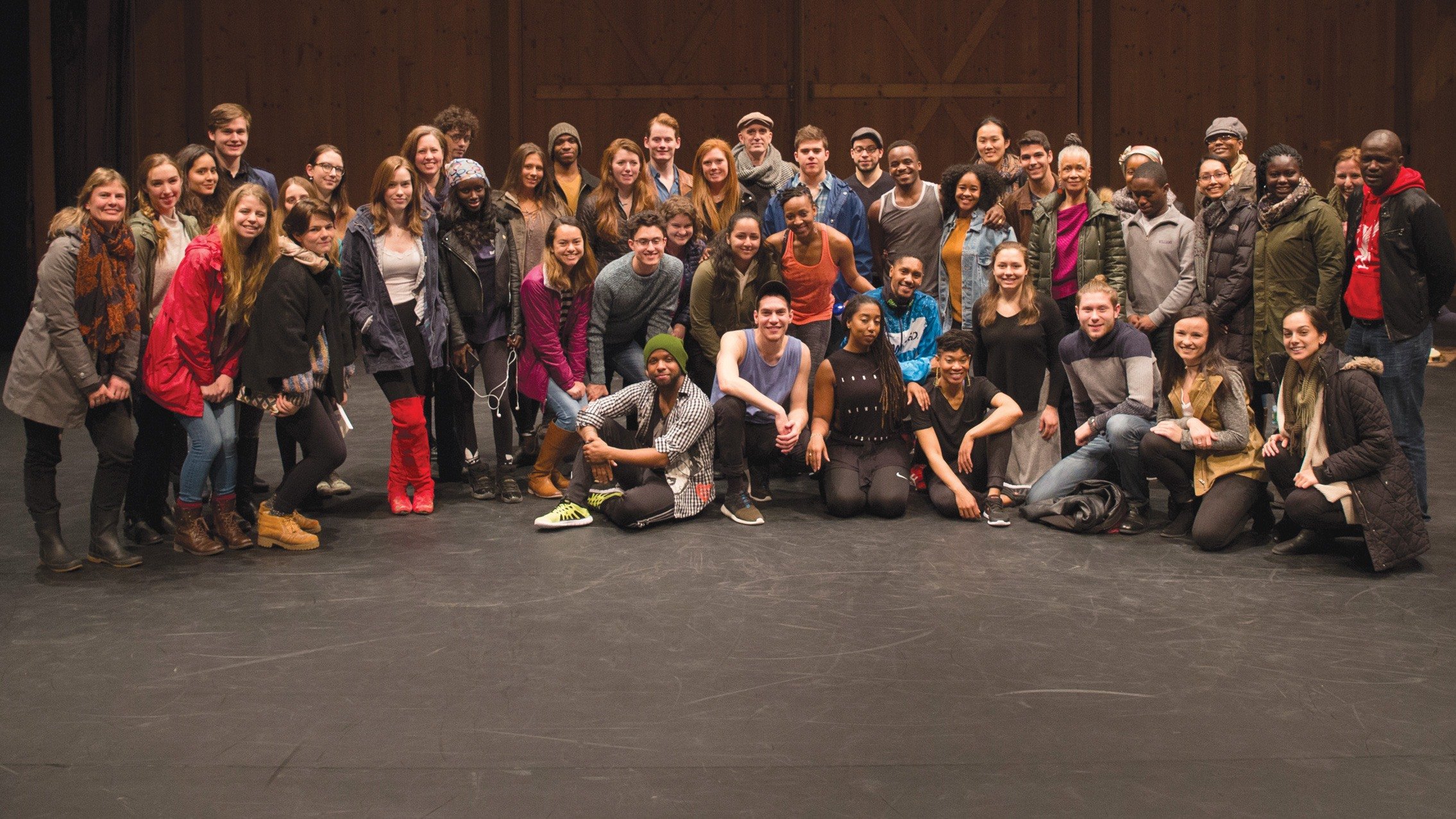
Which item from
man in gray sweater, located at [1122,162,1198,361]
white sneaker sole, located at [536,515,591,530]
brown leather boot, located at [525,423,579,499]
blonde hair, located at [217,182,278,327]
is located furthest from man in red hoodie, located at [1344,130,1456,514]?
blonde hair, located at [217,182,278,327]

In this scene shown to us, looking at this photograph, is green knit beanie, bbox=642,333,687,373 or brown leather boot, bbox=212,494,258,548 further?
green knit beanie, bbox=642,333,687,373

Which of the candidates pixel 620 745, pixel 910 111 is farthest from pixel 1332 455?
pixel 910 111

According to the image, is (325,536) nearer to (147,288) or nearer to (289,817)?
(147,288)

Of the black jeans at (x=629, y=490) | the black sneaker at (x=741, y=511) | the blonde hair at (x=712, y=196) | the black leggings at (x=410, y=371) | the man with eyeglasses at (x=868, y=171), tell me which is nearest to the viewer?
the black jeans at (x=629, y=490)

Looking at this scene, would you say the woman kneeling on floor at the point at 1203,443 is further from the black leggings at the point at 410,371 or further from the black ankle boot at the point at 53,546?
the black ankle boot at the point at 53,546

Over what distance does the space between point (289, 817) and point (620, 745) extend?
717mm

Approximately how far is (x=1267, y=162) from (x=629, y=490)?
2.91m

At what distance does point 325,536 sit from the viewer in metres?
4.78

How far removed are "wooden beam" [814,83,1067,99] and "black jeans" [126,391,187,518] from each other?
7542 millimetres

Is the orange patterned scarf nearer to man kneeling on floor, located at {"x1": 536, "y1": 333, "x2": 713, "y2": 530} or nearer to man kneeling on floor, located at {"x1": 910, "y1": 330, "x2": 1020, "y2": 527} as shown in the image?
man kneeling on floor, located at {"x1": 536, "y1": 333, "x2": 713, "y2": 530}

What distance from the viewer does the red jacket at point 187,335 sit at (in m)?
4.36

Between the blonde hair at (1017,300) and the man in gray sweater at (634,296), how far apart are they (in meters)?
1.31

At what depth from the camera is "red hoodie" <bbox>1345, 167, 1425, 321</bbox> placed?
15.5ft

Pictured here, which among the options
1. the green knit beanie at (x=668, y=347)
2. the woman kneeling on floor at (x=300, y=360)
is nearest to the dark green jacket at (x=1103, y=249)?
the green knit beanie at (x=668, y=347)
